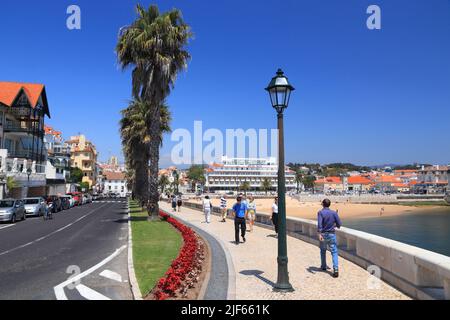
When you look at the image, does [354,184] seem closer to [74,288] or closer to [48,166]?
[48,166]

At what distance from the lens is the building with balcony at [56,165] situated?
59.8 m

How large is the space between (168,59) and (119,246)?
39.6 feet

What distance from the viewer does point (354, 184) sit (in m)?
200

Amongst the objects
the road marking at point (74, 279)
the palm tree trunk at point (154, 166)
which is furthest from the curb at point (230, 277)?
the palm tree trunk at point (154, 166)

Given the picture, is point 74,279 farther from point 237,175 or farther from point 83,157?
point 237,175

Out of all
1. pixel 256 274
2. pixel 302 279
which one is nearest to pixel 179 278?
pixel 256 274

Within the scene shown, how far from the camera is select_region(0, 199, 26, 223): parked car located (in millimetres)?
24375

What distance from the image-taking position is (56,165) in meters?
70.6

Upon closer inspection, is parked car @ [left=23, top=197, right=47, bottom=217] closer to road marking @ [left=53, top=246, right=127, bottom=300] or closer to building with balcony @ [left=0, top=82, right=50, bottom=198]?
building with balcony @ [left=0, top=82, right=50, bottom=198]

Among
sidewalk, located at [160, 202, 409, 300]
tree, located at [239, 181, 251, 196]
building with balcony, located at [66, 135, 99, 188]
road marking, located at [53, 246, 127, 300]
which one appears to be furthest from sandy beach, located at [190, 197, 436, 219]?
tree, located at [239, 181, 251, 196]

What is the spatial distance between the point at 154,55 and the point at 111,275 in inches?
628

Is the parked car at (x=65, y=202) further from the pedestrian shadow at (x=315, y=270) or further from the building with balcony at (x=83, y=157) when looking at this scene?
the building with balcony at (x=83, y=157)

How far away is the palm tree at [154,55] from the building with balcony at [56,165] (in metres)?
36.0

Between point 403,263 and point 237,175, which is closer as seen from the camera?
point 403,263
